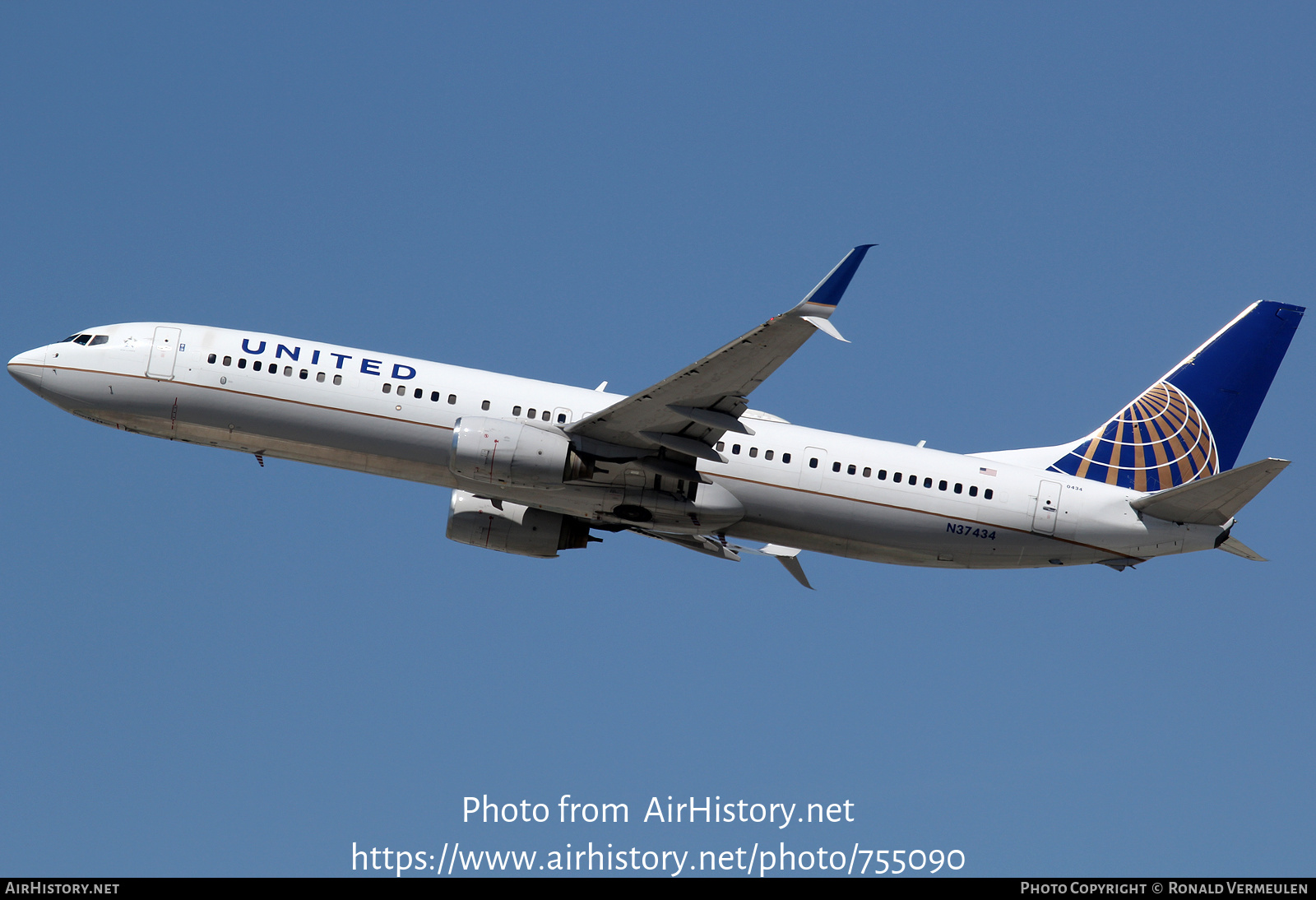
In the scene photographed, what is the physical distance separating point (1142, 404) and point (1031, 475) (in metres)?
6.02

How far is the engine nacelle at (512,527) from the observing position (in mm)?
39938

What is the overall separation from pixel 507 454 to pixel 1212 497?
18899 millimetres

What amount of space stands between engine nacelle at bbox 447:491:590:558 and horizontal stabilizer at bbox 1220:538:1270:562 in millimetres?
18268

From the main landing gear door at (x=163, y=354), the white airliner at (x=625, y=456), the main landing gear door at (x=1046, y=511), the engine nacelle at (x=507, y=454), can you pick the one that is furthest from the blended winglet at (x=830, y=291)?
the main landing gear door at (x=163, y=354)

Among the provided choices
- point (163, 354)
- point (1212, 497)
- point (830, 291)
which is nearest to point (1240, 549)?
point (1212, 497)

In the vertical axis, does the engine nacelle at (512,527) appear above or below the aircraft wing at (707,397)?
below

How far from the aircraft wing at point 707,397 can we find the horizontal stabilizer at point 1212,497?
12039mm

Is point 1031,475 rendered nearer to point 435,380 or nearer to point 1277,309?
point 1277,309

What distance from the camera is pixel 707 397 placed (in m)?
34.2

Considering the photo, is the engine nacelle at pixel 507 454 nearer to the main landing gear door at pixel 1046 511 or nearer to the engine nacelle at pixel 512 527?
the engine nacelle at pixel 512 527

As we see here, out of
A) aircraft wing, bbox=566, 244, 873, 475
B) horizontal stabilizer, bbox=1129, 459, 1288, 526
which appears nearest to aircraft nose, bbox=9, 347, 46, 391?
aircraft wing, bbox=566, 244, 873, 475

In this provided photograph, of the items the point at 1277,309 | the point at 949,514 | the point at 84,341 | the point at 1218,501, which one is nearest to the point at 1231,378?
the point at 1277,309

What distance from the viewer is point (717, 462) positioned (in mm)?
36656
